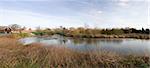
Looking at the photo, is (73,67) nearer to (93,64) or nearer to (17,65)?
(93,64)

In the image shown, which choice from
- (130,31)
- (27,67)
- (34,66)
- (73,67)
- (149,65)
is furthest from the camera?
(130,31)

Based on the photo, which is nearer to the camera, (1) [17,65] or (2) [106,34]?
(1) [17,65]

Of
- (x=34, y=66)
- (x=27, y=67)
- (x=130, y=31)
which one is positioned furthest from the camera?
(x=130, y=31)

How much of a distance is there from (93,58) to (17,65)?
2.84m

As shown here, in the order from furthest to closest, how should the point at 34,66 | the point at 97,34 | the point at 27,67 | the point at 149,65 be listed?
the point at 97,34 → the point at 149,65 → the point at 34,66 → the point at 27,67

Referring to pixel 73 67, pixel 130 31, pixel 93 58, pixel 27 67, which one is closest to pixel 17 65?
pixel 27 67

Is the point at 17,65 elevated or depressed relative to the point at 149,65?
elevated

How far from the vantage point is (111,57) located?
679 cm

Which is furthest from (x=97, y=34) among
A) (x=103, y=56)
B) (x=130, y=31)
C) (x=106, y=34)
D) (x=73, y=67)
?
(x=73, y=67)

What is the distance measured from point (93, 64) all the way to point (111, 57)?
948 mm

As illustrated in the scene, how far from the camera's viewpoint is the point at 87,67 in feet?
17.6

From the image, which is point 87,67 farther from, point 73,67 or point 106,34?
point 106,34

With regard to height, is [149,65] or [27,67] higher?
[27,67]

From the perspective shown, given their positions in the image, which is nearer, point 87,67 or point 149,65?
point 87,67
